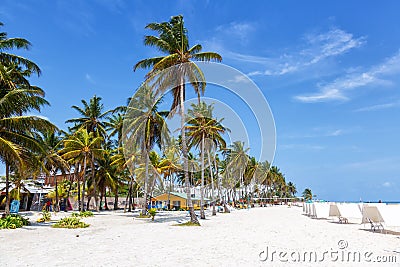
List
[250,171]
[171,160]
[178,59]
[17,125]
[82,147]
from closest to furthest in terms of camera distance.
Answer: [17,125] < [178,59] < [82,147] < [171,160] < [250,171]

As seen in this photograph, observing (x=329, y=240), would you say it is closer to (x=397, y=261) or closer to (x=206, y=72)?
(x=397, y=261)

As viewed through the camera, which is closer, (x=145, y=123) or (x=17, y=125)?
(x=17, y=125)

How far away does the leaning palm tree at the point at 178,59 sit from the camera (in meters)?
17.7

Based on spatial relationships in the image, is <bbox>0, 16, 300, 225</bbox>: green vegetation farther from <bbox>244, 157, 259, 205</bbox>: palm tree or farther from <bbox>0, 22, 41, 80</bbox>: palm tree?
<bbox>244, 157, 259, 205</bbox>: palm tree

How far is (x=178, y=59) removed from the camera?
59.2 ft

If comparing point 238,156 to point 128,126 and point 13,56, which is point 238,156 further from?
point 13,56

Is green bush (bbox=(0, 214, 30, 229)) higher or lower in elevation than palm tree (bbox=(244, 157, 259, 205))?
lower

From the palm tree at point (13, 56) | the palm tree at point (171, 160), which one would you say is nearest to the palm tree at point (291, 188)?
the palm tree at point (171, 160)

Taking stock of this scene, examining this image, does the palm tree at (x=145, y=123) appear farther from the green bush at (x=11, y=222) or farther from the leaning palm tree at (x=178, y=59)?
the green bush at (x=11, y=222)

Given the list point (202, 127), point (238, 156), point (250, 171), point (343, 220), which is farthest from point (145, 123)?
point (250, 171)

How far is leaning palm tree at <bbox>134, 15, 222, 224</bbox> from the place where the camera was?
1773cm

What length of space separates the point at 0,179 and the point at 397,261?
1786 inches

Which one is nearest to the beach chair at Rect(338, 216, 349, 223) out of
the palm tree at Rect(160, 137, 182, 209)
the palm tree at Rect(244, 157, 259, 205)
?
the palm tree at Rect(160, 137, 182, 209)

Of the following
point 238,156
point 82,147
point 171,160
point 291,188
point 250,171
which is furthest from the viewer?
point 291,188
